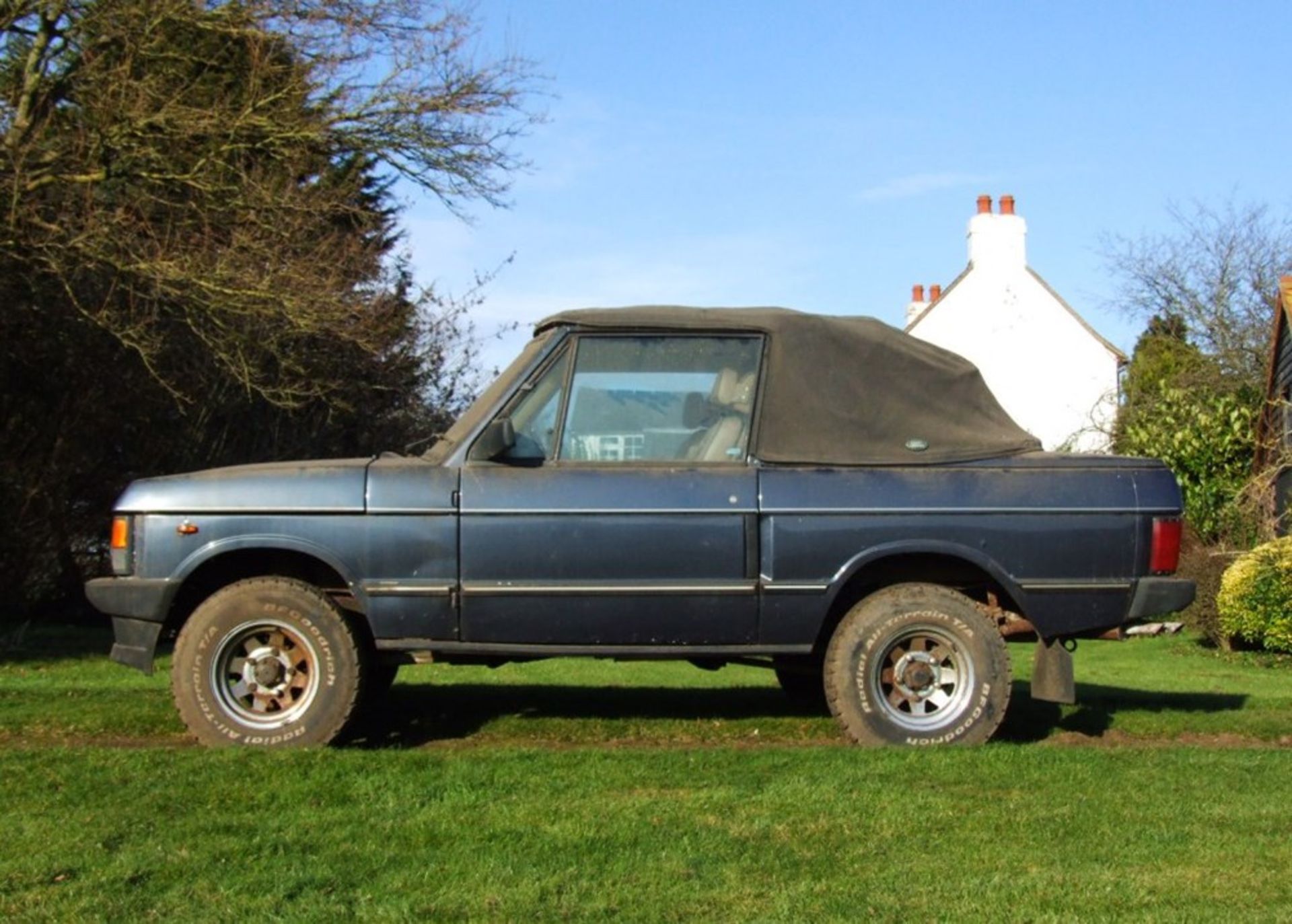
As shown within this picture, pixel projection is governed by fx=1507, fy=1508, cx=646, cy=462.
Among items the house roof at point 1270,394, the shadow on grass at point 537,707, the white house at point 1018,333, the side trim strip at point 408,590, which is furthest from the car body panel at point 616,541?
the white house at point 1018,333

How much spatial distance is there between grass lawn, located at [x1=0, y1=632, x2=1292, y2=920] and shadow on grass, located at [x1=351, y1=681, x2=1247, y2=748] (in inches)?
1.9

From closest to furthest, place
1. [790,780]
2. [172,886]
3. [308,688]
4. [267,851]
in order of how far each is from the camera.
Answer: [172,886], [267,851], [790,780], [308,688]

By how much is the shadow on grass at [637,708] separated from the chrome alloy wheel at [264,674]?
0.43 metres

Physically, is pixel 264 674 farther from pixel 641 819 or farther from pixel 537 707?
pixel 641 819

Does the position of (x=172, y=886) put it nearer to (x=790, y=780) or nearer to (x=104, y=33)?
(x=790, y=780)

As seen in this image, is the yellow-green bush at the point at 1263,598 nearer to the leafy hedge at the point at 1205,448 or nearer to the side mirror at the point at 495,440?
the leafy hedge at the point at 1205,448

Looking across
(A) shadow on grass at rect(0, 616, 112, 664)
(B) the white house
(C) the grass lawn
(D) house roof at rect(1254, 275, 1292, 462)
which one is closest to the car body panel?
(C) the grass lawn

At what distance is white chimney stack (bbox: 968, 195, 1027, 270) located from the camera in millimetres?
44312

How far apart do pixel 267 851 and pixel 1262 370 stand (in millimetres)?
30500

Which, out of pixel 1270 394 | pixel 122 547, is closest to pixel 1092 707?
pixel 122 547

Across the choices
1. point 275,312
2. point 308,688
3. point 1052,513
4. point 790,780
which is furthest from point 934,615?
point 275,312

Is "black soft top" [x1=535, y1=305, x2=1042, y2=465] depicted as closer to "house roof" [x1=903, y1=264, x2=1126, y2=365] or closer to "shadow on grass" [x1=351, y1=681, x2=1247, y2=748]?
"shadow on grass" [x1=351, y1=681, x2=1247, y2=748]

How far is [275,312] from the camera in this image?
669 inches

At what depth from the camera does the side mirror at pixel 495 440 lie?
704 centimetres
